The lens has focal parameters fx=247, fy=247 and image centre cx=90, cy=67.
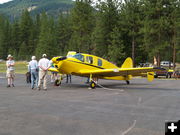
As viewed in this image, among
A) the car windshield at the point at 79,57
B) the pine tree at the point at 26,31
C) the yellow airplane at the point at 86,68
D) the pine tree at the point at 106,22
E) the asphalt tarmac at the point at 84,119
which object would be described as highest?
the pine tree at the point at 26,31

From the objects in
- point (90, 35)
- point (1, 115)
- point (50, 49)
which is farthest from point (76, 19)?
point (1, 115)

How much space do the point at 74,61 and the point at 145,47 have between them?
3018 cm

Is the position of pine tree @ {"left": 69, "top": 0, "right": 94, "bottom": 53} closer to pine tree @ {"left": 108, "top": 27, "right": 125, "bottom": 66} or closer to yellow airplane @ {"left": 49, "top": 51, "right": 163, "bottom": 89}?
pine tree @ {"left": 108, "top": 27, "right": 125, "bottom": 66}

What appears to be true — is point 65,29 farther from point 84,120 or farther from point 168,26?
point 84,120

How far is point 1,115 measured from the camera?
7.35 metres

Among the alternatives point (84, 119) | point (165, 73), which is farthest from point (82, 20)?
point (84, 119)

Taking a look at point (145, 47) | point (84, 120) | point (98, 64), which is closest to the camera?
point (84, 120)

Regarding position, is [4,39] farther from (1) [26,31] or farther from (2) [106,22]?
(2) [106,22]

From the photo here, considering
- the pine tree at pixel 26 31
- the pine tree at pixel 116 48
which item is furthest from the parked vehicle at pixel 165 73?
the pine tree at pixel 26 31

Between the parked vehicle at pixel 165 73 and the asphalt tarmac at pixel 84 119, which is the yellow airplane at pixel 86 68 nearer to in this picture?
the asphalt tarmac at pixel 84 119

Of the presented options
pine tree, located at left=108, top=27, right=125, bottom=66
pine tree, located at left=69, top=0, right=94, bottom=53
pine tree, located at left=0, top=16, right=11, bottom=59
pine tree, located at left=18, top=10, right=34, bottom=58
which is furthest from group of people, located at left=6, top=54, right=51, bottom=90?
pine tree, located at left=0, top=16, right=11, bottom=59

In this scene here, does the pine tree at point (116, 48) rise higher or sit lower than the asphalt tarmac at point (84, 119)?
higher

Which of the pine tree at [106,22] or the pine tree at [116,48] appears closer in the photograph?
the pine tree at [116,48]

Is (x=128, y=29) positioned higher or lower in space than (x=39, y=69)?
higher
